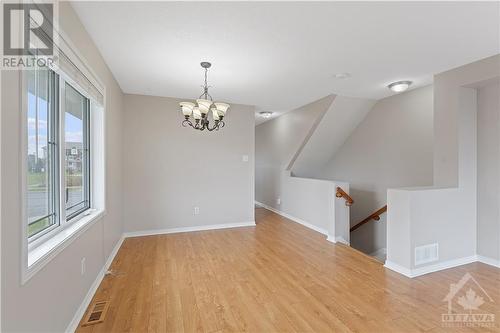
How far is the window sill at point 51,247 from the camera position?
133 centimetres

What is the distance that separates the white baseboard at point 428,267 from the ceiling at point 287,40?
8.17 ft

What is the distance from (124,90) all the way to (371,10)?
148 inches

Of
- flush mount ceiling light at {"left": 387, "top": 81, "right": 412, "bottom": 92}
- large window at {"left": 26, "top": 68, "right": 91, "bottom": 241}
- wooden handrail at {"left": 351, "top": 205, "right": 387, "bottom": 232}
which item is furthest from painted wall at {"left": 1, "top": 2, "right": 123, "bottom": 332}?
wooden handrail at {"left": 351, "top": 205, "right": 387, "bottom": 232}

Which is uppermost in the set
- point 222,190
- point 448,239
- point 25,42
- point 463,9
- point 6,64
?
point 463,9

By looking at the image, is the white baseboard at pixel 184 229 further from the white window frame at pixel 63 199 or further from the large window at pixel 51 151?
the large window at pixel 51 151

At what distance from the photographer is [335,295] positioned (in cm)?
239

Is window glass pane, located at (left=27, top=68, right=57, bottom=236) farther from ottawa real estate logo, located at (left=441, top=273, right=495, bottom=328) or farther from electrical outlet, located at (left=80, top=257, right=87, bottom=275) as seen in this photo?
ottawa real estate logo, located at (left=441, top=273, right=495, bottom=328)

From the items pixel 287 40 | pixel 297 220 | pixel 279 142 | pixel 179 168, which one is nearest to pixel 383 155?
pixel 297 220

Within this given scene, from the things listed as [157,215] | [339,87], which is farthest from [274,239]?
[339,87]

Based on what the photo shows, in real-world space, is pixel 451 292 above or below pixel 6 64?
below

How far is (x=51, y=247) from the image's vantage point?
159 centimetres

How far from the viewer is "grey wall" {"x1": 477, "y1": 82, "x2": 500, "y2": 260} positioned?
3.00 metres

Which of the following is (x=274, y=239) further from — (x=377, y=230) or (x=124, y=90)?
(x=124, y=90)

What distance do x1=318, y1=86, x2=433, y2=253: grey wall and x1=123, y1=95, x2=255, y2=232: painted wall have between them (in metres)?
2.38
